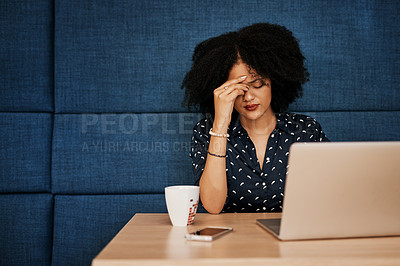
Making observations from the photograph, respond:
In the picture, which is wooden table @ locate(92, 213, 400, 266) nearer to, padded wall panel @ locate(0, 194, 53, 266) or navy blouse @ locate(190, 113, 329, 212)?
navy blouse @ locate(190, 113, 329, 212)

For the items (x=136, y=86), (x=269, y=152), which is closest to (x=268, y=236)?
(x=269, y=152)

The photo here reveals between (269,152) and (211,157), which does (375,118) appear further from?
(211,157)

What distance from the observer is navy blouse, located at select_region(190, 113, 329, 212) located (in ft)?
4.14

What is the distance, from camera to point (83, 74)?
1.56 metres

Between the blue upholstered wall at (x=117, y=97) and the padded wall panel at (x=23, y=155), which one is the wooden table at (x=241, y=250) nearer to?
the blue upholstered wall at (x=117, y=97)

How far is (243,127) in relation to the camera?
141 centimetres

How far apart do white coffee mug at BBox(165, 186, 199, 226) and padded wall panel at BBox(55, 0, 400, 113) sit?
0.79 m

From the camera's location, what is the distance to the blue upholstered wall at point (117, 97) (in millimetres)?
1508

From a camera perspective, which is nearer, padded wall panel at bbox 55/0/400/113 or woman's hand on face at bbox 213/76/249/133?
woman's hand on face at bbox 213/76/249/133

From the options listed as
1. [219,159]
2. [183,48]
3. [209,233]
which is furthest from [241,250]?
[183,48]

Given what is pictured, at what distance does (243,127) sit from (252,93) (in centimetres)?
20

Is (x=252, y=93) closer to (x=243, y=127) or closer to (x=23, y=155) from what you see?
(x=243, y=127)

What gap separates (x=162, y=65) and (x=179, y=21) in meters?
0.22

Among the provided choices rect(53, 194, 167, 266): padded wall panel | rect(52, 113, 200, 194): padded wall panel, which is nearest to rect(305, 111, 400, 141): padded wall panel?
rect(52, 113, 200, 194): padded wall panel
